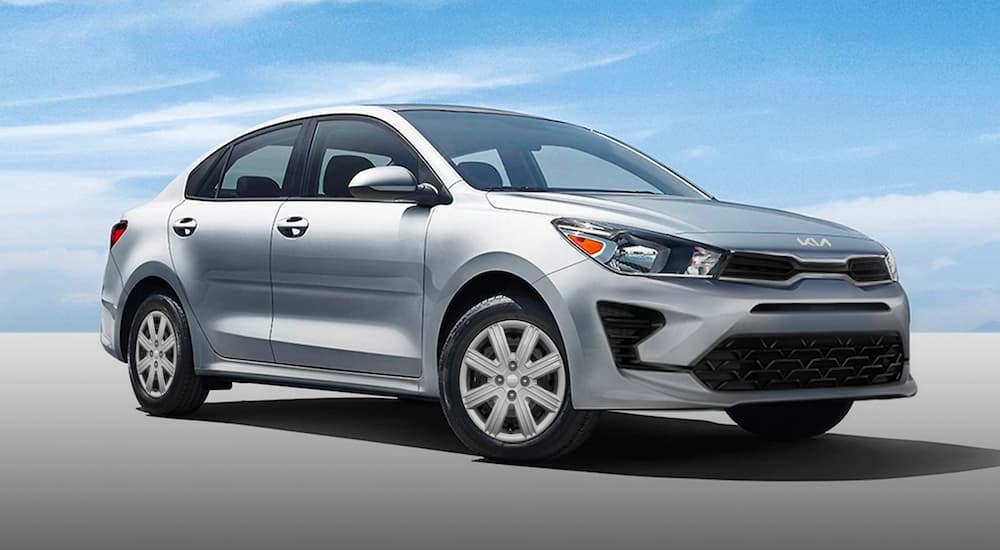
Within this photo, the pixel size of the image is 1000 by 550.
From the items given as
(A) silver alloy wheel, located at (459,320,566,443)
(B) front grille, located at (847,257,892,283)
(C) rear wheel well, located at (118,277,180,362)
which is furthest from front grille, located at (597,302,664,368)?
(C) rear wheel well, located at (118,277,180,362)

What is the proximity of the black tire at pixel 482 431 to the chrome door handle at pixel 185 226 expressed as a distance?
2611 millimetres

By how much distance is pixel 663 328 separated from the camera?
725 cm

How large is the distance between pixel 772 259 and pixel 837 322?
0.46m

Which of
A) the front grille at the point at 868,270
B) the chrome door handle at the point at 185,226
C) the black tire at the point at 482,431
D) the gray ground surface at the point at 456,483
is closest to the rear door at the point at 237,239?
the chrome door handle at the point at 185,226

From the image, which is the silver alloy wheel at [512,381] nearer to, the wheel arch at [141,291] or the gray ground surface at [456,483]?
the gray ground surface at [456,483]

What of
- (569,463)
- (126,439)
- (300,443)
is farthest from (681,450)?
(126,439)

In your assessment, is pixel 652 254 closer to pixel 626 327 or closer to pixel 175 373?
pixel 626 327

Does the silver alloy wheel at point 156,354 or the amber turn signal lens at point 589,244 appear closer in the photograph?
the amber turn signal lens at point 589,244

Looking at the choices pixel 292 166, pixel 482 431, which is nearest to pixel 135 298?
pixel 292 166

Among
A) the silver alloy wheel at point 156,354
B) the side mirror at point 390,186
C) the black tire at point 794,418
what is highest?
the side mirror at point 390,186

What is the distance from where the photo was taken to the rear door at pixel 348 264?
824 cm

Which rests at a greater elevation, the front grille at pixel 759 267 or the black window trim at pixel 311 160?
the black window trim at pixel 311 160

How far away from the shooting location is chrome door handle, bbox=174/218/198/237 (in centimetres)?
989

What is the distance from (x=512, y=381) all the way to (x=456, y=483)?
679 mm
